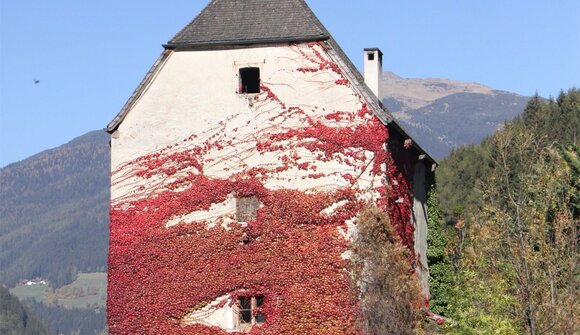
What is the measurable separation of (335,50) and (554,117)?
54.2 metres

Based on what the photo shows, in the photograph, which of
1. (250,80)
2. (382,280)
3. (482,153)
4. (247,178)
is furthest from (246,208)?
(482,153)

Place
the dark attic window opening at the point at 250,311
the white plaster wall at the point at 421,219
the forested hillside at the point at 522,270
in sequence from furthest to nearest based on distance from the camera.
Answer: the white plaster wall at the point at 421,219 < the dark attic window opening at the point at 250,311 < the forested hillside at the point at 522,270

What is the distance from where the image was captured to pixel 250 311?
37.2 meters

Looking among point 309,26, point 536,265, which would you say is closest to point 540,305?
point 536,265

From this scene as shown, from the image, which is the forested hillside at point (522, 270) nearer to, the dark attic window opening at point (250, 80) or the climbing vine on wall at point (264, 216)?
the climbing vine on wall at point (264, 216)

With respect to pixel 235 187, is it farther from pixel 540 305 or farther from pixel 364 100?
pixel 540 305

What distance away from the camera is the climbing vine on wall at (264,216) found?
36562mm

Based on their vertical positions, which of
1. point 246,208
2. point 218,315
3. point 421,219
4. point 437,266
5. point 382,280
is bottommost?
point 218,315

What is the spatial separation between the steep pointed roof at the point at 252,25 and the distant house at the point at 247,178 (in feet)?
0.16

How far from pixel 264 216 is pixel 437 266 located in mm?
10703

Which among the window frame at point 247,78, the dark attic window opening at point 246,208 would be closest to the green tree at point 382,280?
the dark attic window opening at point 246,208

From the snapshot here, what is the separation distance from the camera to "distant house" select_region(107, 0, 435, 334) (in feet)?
120

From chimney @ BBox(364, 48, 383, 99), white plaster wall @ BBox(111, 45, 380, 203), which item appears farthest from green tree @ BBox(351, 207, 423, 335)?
chimney @ BBox(364, 48, 383, 99)

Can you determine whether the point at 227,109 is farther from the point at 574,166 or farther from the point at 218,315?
the point at 574,166
